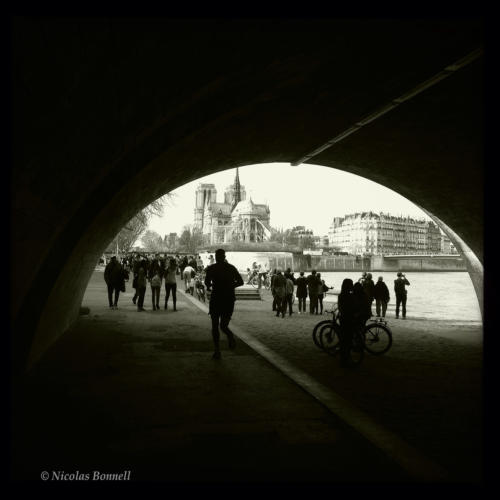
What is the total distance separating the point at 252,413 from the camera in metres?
5.73

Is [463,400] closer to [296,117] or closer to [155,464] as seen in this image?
[155,464]

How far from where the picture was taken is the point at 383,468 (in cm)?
423

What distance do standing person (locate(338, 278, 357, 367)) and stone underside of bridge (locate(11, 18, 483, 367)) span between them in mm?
3144

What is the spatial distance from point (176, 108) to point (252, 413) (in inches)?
135

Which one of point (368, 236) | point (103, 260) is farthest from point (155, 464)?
point (368, 236)

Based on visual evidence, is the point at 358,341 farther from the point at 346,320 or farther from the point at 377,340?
the point at 377,340

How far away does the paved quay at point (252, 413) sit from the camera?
427 centimetres

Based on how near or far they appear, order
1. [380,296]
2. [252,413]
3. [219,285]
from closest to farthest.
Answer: [252,413]
[219,285]
[380,296]

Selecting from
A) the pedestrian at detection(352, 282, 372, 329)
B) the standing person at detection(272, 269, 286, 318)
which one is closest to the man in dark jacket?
the standing person at detection(272, 269, 286, 318)

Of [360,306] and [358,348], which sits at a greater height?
[360,306]

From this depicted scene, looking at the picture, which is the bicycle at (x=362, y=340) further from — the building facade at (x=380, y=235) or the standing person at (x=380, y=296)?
the building facade at (x=380, y=235)

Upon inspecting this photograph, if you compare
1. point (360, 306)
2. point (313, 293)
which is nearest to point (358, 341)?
point (360, 306)

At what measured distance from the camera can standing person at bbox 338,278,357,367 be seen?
871 centimetres

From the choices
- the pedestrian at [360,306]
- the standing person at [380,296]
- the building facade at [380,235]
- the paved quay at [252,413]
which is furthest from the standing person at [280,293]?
the building facade at [380,235]
